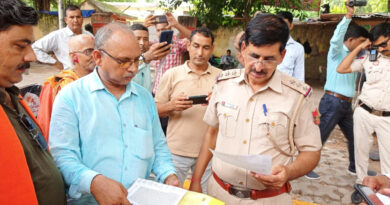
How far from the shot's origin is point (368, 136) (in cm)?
370

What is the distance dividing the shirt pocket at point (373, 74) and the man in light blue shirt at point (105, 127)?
3157 millimetres

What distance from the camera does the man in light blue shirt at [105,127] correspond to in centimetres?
146

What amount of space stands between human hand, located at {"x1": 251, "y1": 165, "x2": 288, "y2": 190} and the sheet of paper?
0.44 m

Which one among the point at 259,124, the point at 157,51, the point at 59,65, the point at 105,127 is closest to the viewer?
the point at 105,127

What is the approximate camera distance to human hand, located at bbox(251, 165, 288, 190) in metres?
1.55

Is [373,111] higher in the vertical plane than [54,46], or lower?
lower

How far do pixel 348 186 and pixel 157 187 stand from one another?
3.67 metres

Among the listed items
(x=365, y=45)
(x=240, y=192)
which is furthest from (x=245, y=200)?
(x=365, y=45)

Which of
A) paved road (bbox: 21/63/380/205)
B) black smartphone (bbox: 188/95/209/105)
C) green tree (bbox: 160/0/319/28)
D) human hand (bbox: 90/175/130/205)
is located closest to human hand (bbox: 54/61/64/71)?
black smartphone (bbox: 188/95/209/105)

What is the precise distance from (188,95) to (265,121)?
1189mm

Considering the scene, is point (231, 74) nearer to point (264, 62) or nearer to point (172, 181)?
point (264, 62)

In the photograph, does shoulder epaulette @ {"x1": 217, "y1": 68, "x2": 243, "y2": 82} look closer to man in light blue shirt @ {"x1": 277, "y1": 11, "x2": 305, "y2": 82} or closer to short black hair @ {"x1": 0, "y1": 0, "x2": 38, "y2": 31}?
short black hair @ {"x1": 0, "y1": 0, "x2": 38, "y2": 31}

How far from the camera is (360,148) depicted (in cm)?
380

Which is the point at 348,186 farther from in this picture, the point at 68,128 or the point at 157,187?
the point at 68,128
